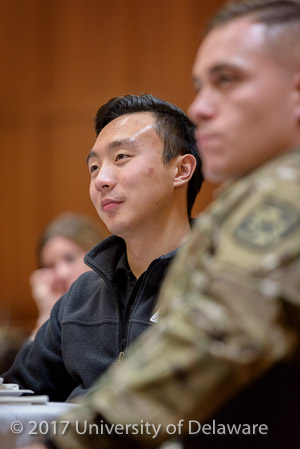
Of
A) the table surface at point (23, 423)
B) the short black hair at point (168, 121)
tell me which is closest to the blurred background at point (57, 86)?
the short black hair at point (168, 121)

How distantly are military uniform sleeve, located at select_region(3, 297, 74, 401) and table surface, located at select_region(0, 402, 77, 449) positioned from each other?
59cm

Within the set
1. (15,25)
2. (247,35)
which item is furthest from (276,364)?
(15,25)

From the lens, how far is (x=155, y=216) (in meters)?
2.06

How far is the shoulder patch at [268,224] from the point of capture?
884 mm

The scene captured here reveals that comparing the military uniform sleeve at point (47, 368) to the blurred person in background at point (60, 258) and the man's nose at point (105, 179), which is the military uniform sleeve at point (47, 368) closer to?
the man's nose at point (105, 179)

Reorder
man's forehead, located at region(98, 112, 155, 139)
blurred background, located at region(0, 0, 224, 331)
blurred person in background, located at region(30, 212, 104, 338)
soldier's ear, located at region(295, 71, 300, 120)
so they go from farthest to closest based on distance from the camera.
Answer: blurred background, located at region(0, 0, 224, 331), blurred person in background, located at region(30, 212, 104, 338), man's forehead, located at region(98, 112, 155, 139), soldier's ear, located at region(295, 71, 300, 120)

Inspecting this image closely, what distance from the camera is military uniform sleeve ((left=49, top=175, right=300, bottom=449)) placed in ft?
2.85

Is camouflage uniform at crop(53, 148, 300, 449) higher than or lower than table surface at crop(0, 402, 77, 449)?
higher

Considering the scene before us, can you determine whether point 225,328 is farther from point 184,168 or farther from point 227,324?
point 184,168

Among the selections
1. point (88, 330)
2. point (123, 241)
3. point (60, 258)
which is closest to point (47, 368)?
point (88, 330)

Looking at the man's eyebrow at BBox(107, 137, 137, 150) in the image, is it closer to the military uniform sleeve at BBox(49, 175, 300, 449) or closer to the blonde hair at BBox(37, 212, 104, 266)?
the military uniform sleeve at BBox(49, 175, 300, 449)

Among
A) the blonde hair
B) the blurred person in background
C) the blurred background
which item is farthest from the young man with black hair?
the blurred background

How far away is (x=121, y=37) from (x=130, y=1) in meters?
0.29

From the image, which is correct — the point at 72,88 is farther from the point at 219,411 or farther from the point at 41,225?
the point at 219,411
